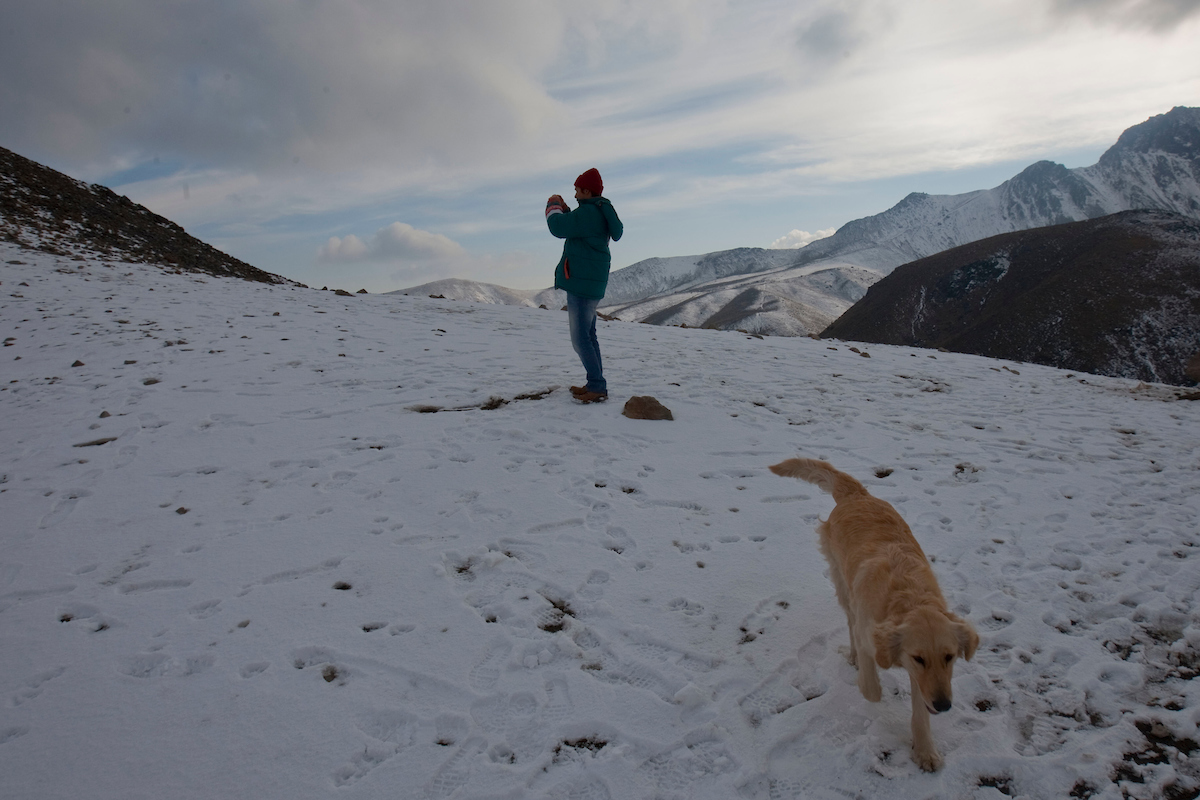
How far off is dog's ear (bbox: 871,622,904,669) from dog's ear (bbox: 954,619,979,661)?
30 centimetres

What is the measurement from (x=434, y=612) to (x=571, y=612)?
1.06m

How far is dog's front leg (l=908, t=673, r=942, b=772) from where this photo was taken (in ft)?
10.5

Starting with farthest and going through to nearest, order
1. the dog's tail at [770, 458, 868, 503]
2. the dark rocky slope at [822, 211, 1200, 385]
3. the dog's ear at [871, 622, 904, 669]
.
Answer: the dark rocky slope at [822, 211, 1200, 385], the dog's tail at [770, 458, 868, 503], the dog's ear at [871, 622, 904, 669]

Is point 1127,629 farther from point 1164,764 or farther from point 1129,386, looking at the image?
point 1129,386

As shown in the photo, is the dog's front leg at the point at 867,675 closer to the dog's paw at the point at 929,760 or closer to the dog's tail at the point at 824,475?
the dog's paw at the point at 929,760


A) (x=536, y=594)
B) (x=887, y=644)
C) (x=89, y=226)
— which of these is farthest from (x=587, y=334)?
(x=89, y=226)

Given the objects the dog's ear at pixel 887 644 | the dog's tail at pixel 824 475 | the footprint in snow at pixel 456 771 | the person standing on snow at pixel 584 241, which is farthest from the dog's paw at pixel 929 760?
the person standing on snow at pixel 584 241

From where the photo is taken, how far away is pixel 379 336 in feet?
44.0

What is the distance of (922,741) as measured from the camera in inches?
127

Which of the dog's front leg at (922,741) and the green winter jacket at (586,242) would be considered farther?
the green winter jacket at (586,242)

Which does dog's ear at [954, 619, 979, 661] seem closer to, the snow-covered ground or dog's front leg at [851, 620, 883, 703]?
dog's front leg at [851, 620, 883, 703]

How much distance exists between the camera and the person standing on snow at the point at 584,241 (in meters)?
7.80

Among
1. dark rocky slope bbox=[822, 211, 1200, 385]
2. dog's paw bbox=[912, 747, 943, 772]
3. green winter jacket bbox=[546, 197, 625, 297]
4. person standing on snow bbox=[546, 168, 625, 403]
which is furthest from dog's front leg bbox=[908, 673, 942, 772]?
dark rocky slope bbox=[822, 211, 1200, 385]

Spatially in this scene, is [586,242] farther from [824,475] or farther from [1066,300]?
[1066,300]
